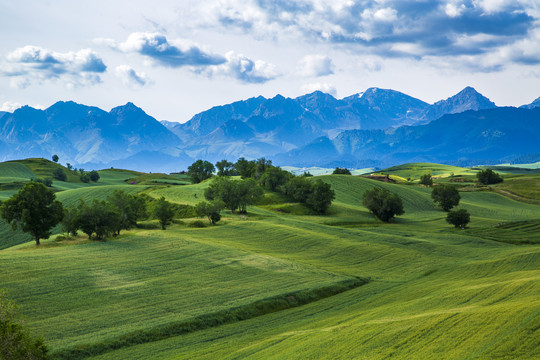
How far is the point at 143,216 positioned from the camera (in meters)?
88.5

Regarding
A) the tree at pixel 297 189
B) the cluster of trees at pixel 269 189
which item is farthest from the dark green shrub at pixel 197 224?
the tree at pixel 297 189

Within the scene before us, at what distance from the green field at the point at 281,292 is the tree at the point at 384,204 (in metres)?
21.2

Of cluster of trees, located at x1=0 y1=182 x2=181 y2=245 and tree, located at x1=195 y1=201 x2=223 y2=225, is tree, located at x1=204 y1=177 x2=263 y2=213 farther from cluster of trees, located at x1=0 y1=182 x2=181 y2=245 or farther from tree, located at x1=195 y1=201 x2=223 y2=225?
cluster of trees, located at x1=0 y1=182 x2=181 y2=245

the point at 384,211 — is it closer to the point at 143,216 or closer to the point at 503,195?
the point at 143,216

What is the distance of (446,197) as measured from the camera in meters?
135

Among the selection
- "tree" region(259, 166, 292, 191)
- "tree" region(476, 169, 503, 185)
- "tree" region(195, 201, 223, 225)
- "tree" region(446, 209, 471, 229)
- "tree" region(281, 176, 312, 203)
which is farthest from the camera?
"tree" region(476, 169, 503, 185)

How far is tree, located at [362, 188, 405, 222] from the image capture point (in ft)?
376

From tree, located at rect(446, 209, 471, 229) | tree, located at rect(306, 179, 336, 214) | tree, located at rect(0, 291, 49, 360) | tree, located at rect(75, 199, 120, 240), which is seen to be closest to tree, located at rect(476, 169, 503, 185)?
tree, located at rect(446, 209, 471, 229)

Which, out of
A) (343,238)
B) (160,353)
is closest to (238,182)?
(343,238)

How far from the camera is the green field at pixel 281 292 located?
27.7 metres

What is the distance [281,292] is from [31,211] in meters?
45.6

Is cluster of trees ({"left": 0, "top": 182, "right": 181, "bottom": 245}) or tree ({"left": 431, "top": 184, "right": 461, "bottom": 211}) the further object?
tree ({"left": 431, "top": 184, "right": 461, "bottom": 211})

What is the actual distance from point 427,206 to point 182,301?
114755 mm

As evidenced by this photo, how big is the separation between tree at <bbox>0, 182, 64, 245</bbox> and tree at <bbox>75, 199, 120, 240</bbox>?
3953 mm
